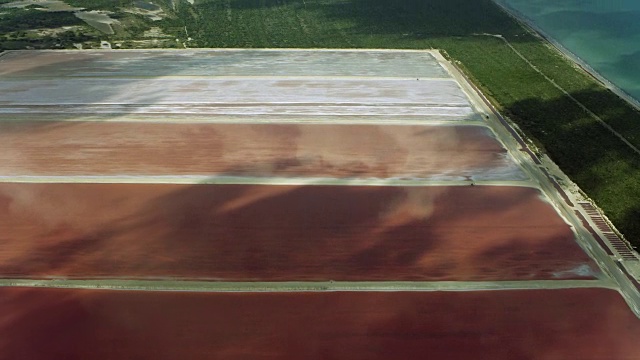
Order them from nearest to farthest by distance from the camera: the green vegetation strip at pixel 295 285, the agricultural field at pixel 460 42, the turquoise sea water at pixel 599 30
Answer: the green vegetation strip at pixel 295 285
the agricultural field at pixel 460 42
the turquoise sea water at pixel 599 30

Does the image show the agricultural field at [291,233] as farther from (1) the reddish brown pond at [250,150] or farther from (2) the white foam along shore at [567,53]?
(2) the white foam along shore at [567,53]

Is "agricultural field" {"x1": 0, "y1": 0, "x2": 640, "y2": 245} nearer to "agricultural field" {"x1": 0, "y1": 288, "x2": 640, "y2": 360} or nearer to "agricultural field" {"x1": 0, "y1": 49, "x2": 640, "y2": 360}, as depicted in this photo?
"agricultural field" {"x1": 0, "y1": 49, "x2": 640, "y2": 360}

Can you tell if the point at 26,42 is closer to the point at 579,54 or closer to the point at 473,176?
the point at 473,176

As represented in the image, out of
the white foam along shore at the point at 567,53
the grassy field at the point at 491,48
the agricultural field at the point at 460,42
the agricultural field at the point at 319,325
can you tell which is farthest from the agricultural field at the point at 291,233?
the white foam along shore at the point at 567,53

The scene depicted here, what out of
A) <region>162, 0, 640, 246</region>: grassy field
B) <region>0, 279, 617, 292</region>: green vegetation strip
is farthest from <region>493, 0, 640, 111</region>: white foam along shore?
<region>0, 279, 617, 292</region>: green vegetation strip

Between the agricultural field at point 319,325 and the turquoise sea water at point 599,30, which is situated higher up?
the turquoise sea water at point 599,30

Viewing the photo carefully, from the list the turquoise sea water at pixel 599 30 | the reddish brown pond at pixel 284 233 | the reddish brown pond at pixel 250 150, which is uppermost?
the turquoise sea water at pixel 599 30

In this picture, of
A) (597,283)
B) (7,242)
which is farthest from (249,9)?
(597,283)
